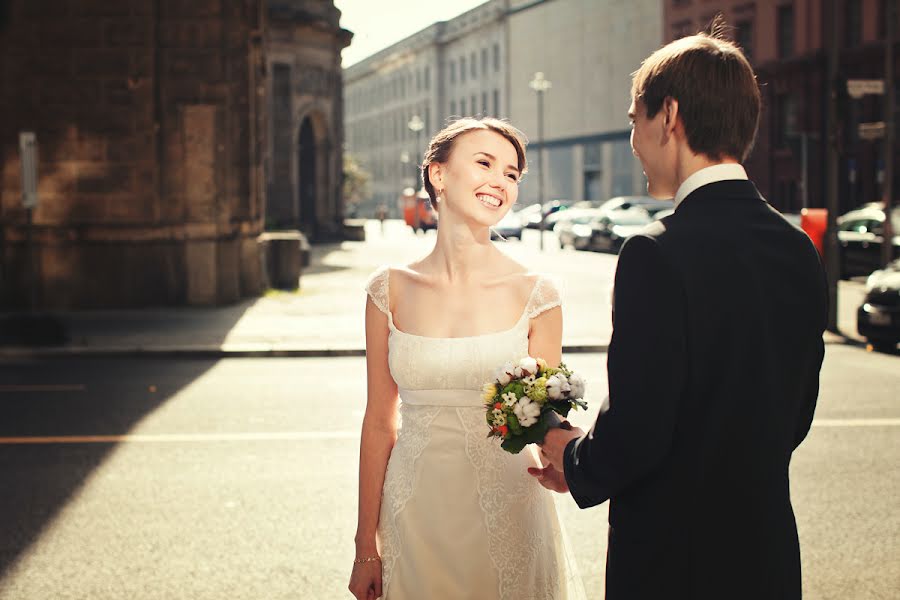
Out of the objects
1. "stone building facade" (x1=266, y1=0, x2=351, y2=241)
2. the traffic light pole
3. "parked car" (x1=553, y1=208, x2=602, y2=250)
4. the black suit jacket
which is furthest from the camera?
"parked car" (x1=553, y1=208, x2=602, y2=250)

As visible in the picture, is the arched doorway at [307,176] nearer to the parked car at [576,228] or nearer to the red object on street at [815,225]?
the parked car at [576,228]

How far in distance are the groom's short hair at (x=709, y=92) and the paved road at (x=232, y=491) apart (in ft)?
12.0

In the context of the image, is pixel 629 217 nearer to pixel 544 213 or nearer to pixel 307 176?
pixel 307 176

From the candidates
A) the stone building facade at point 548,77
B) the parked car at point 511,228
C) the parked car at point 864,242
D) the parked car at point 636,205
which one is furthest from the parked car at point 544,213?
the parked car at point 864,242

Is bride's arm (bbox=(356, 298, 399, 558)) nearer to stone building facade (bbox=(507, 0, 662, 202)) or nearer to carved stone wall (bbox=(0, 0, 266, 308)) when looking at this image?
carved stone wall (bbox=(0, 0, 266, 308))

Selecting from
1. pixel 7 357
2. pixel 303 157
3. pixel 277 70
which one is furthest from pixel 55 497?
pixel 303 157

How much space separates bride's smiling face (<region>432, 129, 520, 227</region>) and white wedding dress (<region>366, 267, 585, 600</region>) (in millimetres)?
265

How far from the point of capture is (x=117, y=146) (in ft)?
67.7

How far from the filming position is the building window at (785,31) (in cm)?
5478

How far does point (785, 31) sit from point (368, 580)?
55257 mm

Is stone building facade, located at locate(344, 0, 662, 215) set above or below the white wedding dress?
above

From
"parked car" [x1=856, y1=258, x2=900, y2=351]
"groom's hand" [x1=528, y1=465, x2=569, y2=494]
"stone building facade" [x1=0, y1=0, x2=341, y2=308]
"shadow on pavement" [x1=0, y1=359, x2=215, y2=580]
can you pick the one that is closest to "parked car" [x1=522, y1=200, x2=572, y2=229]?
"stone building facade" [x1=0, y1=0, x2=341, y2=308]

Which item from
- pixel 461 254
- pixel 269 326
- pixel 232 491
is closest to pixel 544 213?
pixel 269 326

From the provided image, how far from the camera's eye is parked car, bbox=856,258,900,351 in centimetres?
1552
